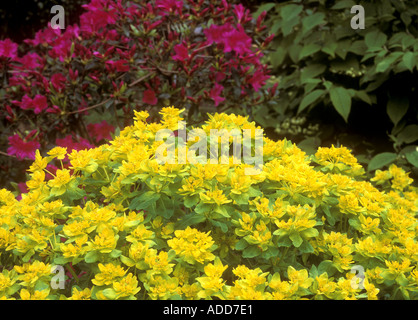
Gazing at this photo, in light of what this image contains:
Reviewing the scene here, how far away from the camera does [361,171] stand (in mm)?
2270

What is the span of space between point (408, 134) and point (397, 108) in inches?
8.3

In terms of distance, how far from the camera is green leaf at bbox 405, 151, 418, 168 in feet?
9.71

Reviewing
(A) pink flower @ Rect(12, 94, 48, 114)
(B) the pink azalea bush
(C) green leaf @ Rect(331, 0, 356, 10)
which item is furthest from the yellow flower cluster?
(C) green leaf @ Rect(331, 0, 356, 10)

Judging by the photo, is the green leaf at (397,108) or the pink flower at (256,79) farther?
the green leaf at (397,108)

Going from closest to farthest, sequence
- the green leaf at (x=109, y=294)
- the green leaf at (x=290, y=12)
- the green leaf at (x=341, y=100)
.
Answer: the green leaf at (x=109, y=294)
the green leaf at (x=341, y=100)
the green leaf at (x=290, y=12)

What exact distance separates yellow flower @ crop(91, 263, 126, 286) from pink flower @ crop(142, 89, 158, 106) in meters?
1.57

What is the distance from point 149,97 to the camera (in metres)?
2.88

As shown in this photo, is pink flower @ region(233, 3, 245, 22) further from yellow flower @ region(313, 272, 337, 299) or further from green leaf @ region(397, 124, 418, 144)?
yellow flower @ region(313, 272, 337, 299)

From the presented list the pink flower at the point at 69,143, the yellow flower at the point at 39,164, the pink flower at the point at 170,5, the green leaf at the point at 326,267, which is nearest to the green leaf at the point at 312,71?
the pink flower at the point at 170,5

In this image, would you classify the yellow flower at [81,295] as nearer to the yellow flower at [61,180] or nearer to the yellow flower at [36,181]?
the yellow flower at [61,180]

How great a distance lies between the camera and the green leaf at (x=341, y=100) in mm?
3217

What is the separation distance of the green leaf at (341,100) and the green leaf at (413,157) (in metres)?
0.49
